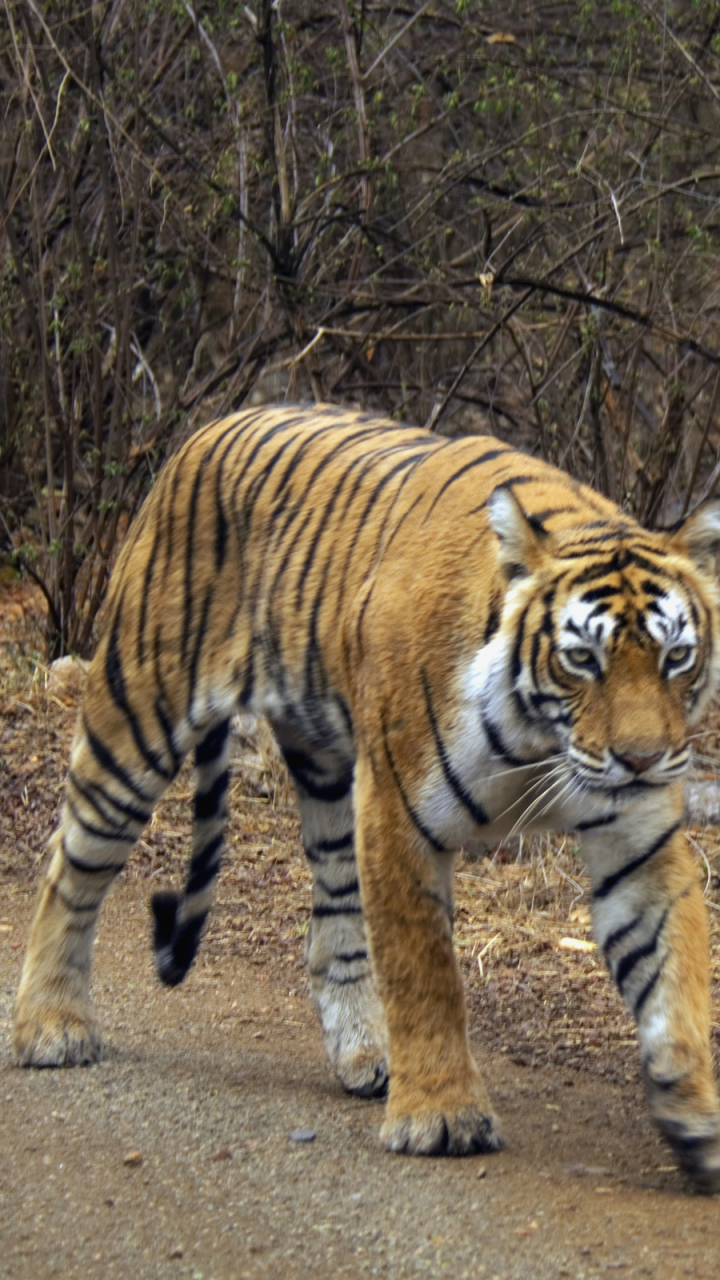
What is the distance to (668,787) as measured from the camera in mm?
3293

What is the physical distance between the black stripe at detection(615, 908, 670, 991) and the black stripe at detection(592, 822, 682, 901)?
0.11 metres

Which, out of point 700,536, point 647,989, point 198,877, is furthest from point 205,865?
point 700,536

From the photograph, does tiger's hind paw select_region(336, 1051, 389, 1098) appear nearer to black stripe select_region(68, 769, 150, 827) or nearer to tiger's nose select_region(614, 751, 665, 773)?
black stripe select_region(68, 769, 150, 827)

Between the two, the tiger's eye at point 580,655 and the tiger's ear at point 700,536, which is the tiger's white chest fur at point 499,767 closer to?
the tiger's eye at point 580,655

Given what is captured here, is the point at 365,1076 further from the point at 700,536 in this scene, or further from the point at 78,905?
the point at 700,536

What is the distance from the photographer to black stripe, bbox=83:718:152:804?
4238mm

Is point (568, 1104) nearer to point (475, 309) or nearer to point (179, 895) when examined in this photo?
point (179, 895)

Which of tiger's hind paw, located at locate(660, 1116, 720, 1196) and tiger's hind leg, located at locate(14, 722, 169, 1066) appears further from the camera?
tiger's hind leg, located at locate(14, 722, 169, 1066)

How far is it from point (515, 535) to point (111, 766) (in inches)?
57.8

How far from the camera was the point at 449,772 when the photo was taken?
11.0 feet

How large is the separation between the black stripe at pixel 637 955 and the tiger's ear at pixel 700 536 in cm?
69

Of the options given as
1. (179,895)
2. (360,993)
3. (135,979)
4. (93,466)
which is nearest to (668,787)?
(360,993)

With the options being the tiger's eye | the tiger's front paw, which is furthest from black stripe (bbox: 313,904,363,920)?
the tiger's eye

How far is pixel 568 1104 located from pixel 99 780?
1.40 metres
